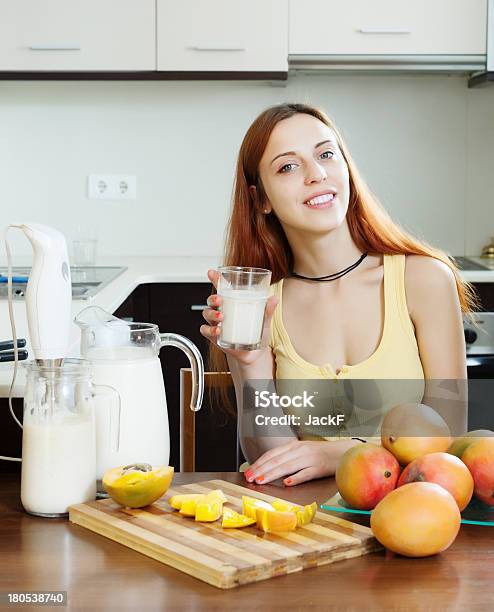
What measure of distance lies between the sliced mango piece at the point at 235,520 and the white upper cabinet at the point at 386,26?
2.42m

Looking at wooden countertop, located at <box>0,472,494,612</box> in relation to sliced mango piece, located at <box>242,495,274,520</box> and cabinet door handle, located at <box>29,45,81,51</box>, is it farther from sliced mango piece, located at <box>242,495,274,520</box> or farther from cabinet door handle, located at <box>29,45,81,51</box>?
cabinet door handle, located at <box>29,45,81,51</box>

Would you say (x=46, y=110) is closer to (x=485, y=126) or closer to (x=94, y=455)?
(x=485, y=126)

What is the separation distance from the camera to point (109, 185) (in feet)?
11.9

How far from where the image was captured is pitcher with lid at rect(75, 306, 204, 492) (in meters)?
1.21

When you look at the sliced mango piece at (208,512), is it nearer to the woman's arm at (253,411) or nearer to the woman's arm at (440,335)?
the woman's arm at (253,411)

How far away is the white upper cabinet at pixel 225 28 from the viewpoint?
3.23 meters

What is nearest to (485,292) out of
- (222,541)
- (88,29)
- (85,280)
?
(85,280)

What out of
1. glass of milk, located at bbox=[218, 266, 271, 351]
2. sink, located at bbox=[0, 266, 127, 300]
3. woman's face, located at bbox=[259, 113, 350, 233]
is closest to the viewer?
glass of milk, located at bbox=[218, 266, 271, 351]

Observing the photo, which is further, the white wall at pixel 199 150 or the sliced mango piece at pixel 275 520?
the white wall at pixel 199 150

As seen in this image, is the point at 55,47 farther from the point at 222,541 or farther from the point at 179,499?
the point at 222,541

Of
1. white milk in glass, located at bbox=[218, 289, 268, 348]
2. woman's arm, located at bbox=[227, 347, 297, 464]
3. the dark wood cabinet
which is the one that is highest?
white milk in glass, located at bbox=[218, 289, 268, 348]

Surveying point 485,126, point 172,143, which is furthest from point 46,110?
point 485,126

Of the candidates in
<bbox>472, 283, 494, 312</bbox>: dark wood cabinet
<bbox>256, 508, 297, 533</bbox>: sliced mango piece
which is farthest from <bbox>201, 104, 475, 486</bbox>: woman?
<bbox>472, 283, 494, 312</bbox>: dark wood cabinet

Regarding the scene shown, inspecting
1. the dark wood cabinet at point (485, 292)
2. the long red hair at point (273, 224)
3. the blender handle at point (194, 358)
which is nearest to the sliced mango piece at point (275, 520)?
the blender handle at point (194, 358)
